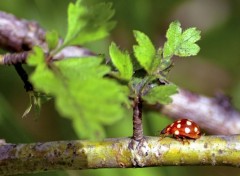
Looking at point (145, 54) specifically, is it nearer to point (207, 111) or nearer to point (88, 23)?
point (88, 23)


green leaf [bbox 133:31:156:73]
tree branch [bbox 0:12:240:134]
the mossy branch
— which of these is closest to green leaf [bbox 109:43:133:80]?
green leaf [bbox 133:31:156:73]

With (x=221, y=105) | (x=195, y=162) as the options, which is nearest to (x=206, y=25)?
(x=221, y=105)

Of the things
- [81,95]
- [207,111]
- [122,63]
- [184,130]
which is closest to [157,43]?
[207,111]

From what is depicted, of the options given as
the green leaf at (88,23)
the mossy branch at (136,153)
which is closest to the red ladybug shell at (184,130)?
the mossy branch at (136,153)

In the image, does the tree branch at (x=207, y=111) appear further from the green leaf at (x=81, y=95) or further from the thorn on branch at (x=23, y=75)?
the green leaf at (x=81, y=95)

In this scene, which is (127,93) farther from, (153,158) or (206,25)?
(206,25)
